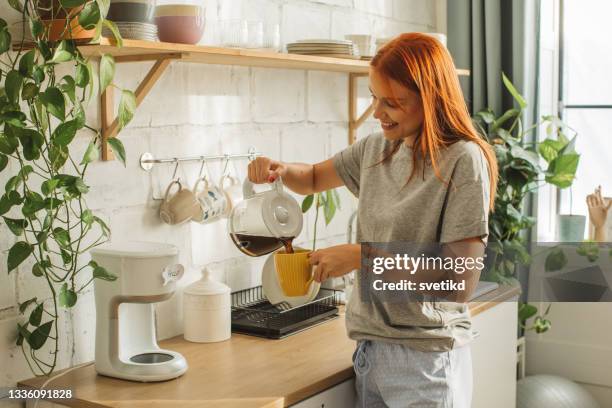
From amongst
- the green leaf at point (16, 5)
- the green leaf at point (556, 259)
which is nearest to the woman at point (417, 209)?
the green leaf at point (16, 5)

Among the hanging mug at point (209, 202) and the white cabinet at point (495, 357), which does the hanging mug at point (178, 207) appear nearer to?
the hanging mug at point (209, 202)

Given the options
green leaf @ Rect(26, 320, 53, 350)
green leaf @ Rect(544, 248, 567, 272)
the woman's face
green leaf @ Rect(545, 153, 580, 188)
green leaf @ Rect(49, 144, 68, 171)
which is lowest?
green leaf @ Rect(544, 248, 567, 272)

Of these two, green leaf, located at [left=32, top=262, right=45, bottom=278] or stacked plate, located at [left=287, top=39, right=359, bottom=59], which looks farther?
stacked plate, located at [left=287, top=39, right=359, bottom=59]

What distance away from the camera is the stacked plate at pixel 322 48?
2.43 m

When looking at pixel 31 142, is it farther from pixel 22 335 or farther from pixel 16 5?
pixel 22 335

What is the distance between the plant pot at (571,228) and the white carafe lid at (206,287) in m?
1.59

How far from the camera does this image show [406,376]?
1839mm

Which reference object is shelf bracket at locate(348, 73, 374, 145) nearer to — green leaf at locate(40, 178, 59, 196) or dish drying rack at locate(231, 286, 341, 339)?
dish drying rack at locate(231, 286, 341, 339)

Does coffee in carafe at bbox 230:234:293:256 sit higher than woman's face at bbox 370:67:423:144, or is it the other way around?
woman's face at bbox 370:67:423:144

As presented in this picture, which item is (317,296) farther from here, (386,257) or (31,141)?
(31,141)

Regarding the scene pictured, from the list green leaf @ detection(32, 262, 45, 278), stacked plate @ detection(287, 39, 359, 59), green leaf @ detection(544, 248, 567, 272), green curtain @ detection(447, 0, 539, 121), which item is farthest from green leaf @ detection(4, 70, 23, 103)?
green leaf @ detection(544, 248, 567, 272)

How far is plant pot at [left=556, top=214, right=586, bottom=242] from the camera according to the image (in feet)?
10.6

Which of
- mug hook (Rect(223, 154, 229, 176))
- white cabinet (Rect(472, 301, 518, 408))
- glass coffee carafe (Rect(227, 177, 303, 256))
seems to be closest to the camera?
glass coffee carafe (Rect(227, 177, 303, 256))

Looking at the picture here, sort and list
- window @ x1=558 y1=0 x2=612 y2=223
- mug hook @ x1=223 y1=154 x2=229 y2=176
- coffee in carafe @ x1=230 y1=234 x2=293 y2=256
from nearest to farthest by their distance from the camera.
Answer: coffee in carafe @ x1=230 y1=234 x2=293 y2=256, mug hook @ x1=223 y1=154 x2=229 y2=176, window @ x1=558 y1=0 x2=612 y2=223
